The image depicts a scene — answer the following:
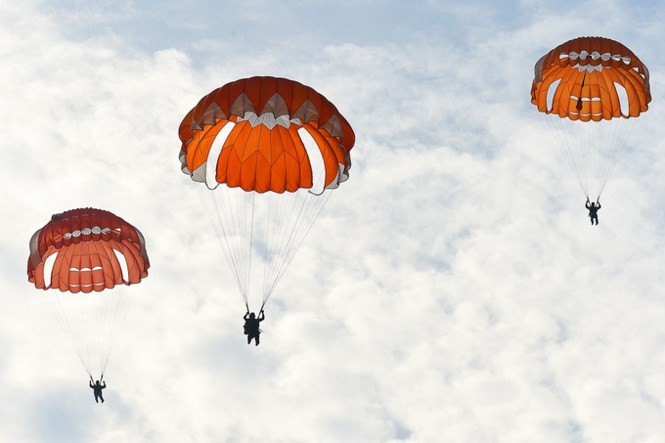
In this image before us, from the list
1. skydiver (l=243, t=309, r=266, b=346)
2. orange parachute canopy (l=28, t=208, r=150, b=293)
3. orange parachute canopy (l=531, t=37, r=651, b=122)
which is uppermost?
orange parachute canopy (l=531, t=37, r=651, b=122)

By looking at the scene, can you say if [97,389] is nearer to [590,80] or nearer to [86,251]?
[86,251]

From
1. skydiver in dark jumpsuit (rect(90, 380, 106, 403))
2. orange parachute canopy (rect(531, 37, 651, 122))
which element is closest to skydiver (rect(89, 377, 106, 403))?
skydiver in dark jumpsuit (rect(90, 380, 106, 403))

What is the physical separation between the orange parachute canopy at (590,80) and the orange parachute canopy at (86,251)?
43.7 feet

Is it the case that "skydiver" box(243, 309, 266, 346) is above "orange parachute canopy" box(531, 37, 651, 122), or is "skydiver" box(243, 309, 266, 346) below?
below

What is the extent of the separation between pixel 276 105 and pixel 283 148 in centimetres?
278

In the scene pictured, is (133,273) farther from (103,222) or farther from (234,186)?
(234,186)

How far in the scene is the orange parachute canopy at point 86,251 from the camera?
36969mm

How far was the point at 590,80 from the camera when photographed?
40844 millimetres

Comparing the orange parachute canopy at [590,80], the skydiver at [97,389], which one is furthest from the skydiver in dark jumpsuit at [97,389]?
the orange parachute canopy at [590,80]

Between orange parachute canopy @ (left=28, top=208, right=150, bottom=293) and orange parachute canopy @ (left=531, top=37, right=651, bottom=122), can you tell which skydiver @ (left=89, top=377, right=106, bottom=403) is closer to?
orange parachute canopy @ (left=28, top=208, right=150, bottom=293)

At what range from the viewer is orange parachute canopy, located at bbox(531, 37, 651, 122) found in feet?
126

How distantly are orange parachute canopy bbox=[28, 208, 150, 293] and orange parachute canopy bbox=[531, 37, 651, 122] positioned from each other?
1333 cm

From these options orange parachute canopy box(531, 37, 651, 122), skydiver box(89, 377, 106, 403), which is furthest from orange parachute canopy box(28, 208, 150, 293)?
orange parachute canopy box(531, 37, 651, 122)

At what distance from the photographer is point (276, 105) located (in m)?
32.4
